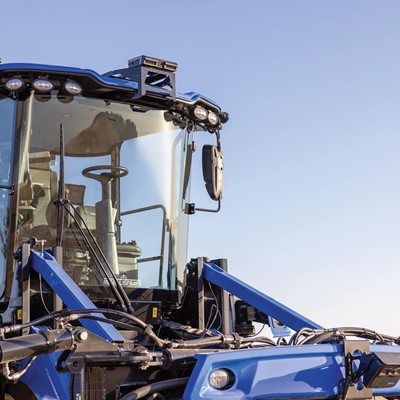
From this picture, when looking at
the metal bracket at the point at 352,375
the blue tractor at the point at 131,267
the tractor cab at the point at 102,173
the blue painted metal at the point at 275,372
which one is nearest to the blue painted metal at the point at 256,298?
the blue tractor at the point at 131,267

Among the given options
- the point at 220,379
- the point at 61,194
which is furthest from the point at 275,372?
the point at 61,194

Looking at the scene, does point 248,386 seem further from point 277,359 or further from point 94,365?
point 94,365

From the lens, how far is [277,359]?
551 cm

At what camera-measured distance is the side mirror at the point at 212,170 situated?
7957 millimetres

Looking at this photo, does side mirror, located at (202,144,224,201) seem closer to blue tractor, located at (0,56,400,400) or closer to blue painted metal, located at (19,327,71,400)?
blue tractor, located at (0,56,400,400)

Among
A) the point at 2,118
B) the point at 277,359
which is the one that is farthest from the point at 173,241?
the point at 277,359

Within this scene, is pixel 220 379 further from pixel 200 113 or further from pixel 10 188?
pixel 200 113

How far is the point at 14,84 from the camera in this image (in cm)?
711

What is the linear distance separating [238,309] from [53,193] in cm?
200

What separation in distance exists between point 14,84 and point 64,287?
1.80 metres

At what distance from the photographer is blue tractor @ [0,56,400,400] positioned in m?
5.48

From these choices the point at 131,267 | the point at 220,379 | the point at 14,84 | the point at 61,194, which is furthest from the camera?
the point at 131,267

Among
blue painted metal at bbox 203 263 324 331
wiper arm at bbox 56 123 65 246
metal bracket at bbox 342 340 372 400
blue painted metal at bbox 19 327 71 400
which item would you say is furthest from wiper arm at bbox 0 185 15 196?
metal bracket at bbox 342 340 372 400

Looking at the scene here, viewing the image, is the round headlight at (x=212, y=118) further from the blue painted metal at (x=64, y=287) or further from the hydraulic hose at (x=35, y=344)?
the hydraulic hose at (x=35, y=344)
